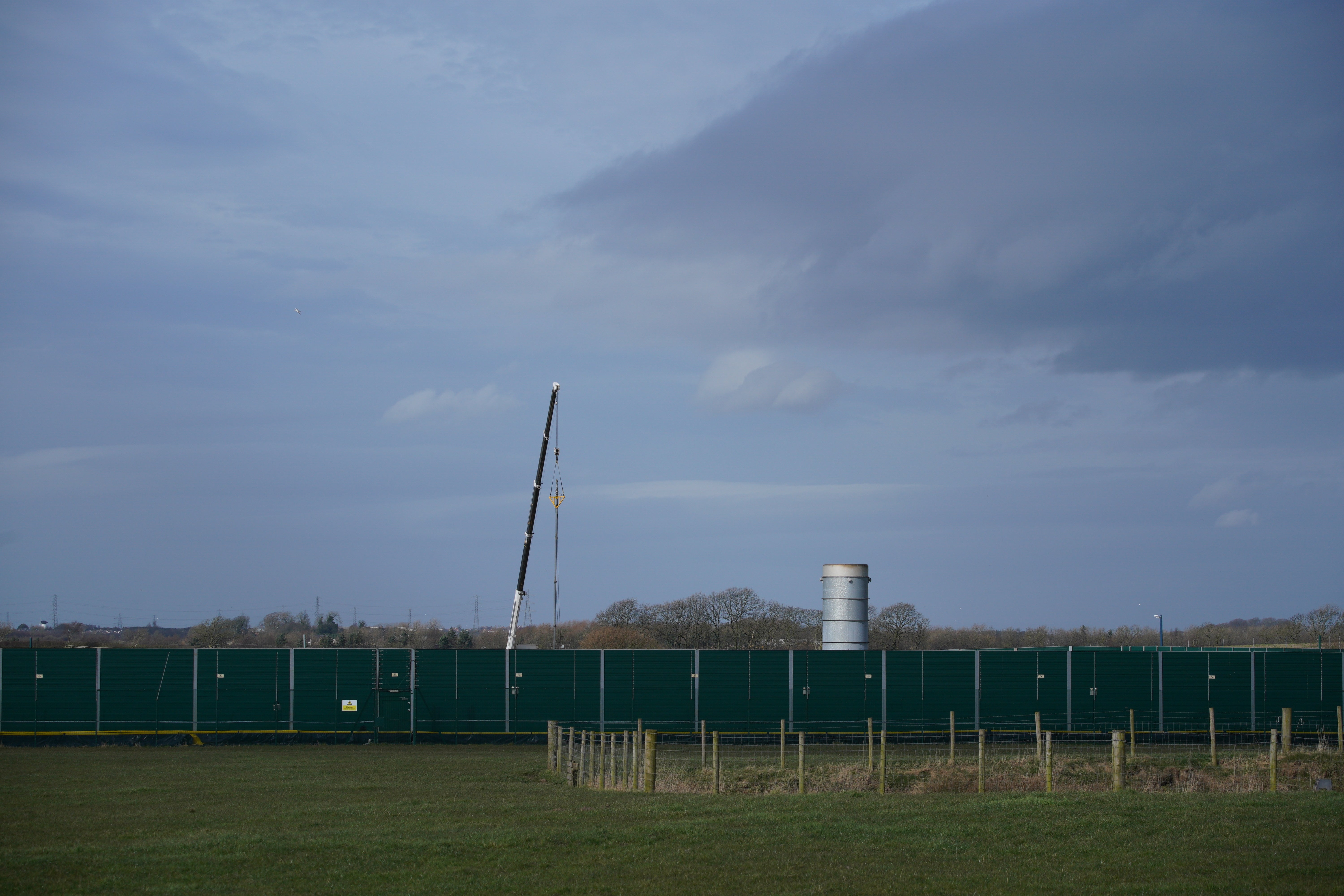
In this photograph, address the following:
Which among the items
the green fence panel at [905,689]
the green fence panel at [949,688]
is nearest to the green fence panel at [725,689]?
the green fence panel at [905,689]

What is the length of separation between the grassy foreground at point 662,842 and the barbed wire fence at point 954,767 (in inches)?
47.1

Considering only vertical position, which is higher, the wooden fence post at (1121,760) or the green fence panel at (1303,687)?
the wooden fence post at (1121,760)

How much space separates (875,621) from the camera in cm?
6028

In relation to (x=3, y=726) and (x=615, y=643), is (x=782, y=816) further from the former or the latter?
(x=615, y=643)

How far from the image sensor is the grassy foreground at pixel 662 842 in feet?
31.3

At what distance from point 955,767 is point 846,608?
15159 millimetres

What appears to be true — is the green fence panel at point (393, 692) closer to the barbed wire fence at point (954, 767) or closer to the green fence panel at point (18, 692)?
the barbed wire fence at point (954, 767)

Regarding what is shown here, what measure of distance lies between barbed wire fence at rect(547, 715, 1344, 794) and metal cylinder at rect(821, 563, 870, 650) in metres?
7.08

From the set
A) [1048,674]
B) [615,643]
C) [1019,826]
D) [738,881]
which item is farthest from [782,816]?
[615,643]

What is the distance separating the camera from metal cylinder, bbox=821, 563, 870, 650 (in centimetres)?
3469

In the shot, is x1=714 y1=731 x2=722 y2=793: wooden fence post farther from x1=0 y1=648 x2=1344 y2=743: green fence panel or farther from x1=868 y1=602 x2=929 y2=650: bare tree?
x1=868 y1=602 x2=929 y2=650: bare tree

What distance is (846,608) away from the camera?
34.8m

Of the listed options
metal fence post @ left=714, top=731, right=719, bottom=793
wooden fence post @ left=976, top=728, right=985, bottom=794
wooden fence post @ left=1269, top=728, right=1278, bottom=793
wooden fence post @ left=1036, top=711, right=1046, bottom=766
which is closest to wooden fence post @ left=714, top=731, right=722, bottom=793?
metal fence post @ left=714, top=731, right=719, bottom=793

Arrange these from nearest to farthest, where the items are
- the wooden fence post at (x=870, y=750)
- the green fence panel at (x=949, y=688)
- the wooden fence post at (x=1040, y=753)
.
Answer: the wooden fence post at (x=870, y=750)
the wooden fence post at (x=1040, y=753)
the green fence panel at (x=949, y=688)
